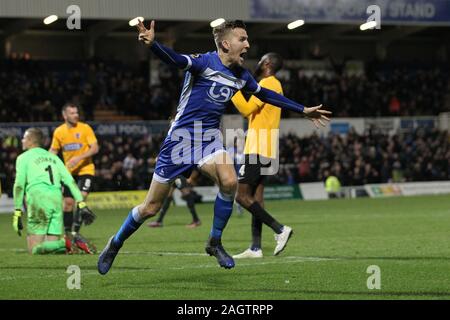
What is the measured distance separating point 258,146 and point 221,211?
9.47ft

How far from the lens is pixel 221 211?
11.0 metres

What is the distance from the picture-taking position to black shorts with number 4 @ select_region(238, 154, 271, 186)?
1366 cm

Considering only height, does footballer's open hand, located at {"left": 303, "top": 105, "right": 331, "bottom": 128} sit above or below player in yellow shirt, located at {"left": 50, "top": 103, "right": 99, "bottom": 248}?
above

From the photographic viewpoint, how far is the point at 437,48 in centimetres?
5438

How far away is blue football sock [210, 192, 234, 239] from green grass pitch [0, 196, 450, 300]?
0.50 metres

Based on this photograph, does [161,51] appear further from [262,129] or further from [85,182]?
[85,182]

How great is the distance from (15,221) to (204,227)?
25.5 feet

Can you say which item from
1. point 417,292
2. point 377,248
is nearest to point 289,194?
point 377,248

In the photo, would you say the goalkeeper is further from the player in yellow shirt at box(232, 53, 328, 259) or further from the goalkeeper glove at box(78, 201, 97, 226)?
the player in yellow shirt at box(232, 53, 328, 259)

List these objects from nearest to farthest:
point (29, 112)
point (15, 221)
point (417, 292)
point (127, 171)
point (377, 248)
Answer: point (417, 292) < point (15, 221) < point (377, 248) < point (127, 171) < point (29, 112)

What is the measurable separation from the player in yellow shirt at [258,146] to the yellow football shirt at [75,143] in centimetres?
450

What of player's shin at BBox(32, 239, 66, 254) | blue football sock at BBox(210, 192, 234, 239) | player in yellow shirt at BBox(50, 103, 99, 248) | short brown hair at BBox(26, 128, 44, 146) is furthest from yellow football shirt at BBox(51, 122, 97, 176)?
blue football sock at BBox(210, 192, 234, 239)

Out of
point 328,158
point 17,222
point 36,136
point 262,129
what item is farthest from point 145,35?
point 328,158

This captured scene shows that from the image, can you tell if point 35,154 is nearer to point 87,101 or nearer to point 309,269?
point 309,269
